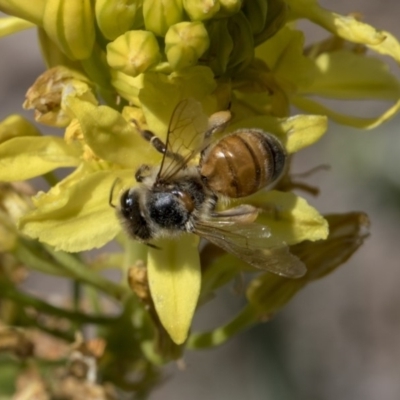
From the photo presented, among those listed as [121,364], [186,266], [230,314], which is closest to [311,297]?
[230,314]

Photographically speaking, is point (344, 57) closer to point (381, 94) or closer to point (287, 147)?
point (381, 94)

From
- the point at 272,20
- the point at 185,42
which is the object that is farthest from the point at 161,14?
the point at 272,20

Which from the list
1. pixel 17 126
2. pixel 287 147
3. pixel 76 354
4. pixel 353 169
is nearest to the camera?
pixel 287 147

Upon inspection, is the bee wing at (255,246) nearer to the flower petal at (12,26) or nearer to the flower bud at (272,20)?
the flower bud at (272,20)

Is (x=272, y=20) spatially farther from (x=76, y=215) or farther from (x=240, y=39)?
(x=76, y=215)

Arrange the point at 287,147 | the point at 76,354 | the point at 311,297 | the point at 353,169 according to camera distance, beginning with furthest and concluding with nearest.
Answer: the point at 311,297 → the point at 353,169 → the point at 76,354 → the point at 287,147

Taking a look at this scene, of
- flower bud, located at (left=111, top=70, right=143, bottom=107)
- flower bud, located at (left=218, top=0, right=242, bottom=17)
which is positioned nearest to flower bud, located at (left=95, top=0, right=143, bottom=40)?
flower bud, located at (left=111, top=70, right=143, bottom=107)
